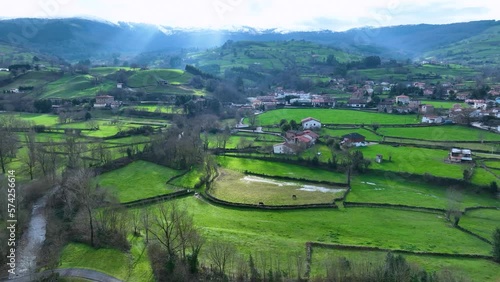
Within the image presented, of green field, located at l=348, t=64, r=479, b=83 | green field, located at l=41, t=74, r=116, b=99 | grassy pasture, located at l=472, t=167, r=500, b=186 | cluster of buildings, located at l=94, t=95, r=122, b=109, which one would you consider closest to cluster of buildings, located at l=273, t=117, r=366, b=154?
grassy pasture, located at l=472, t=167, r=500, b=186

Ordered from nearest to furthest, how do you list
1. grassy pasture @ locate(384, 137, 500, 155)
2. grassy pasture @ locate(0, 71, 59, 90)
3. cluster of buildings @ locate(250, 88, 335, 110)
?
grassy pasture @ locate(384, 137, 500, 155) → cluster of buildings @ locate(250, 88, 335, 110) → grassy pasture @ locate(0, 71, 59, 90)

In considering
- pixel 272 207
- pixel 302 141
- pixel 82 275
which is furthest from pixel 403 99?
pixel 82 275

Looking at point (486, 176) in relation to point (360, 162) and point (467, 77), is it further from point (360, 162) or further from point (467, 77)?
point (467, 77)

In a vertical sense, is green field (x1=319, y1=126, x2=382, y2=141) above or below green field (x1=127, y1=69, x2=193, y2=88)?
below

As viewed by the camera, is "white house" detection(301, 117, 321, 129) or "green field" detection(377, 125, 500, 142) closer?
"green field" detection(377, 125, 500, 142)

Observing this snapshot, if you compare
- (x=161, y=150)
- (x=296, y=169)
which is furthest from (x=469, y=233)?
(x=161, y=150)

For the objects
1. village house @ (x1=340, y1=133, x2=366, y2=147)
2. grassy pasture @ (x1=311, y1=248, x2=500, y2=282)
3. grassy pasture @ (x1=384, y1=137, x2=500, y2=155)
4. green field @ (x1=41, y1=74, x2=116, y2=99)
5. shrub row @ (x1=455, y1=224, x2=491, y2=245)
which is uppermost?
green field @ (x1=41, y1=74, x2=116, y2=99)

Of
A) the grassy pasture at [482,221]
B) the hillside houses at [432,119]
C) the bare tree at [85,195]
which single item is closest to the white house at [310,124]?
the hillside houses at [432,119]

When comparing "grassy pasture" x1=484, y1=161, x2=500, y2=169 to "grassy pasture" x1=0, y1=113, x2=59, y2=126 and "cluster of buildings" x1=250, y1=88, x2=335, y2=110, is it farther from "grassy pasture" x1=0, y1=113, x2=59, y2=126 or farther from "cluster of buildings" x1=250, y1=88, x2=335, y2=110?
"grassy pasture" x1=0, y1=113, x2=59, y2=126
